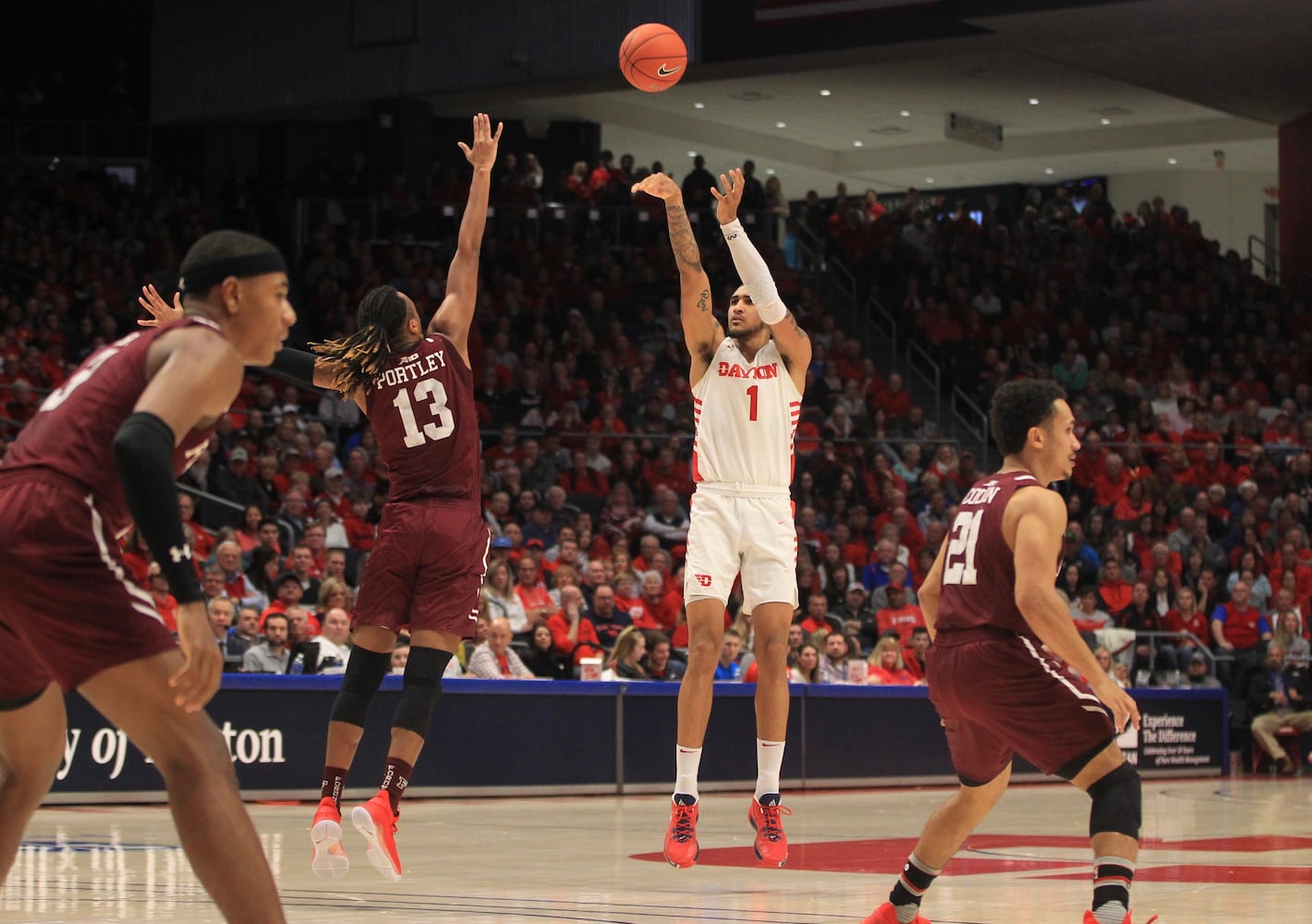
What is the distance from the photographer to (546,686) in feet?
46.8

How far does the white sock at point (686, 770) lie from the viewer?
8055 mm

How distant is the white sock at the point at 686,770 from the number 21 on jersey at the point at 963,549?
230 cm

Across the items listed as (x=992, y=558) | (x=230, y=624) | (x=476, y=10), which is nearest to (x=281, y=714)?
(x=230, y=624)

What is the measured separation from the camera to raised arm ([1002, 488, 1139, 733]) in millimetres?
5629

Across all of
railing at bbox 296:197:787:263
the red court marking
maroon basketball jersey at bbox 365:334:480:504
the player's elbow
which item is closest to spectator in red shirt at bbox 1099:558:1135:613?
railing at bbox 296:197:787:263

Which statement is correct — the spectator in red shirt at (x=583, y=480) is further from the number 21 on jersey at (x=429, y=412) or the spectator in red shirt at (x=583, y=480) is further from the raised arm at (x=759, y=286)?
the number 21 on jersey at (x=429, y=412)

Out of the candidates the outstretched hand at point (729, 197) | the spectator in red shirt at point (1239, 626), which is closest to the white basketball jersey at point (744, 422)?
the outstretched hand at point (729, 197)

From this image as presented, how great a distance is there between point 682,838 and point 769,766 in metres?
0.60

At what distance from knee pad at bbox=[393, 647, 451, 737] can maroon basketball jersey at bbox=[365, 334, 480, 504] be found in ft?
2.29

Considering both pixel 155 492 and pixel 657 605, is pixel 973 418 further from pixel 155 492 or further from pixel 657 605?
pixel 155 492

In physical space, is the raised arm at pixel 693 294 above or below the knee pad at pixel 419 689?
above

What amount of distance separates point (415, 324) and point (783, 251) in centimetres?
2024

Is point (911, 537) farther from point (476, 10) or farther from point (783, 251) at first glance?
point (476, 10)

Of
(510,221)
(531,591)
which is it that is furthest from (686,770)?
(510,221)
